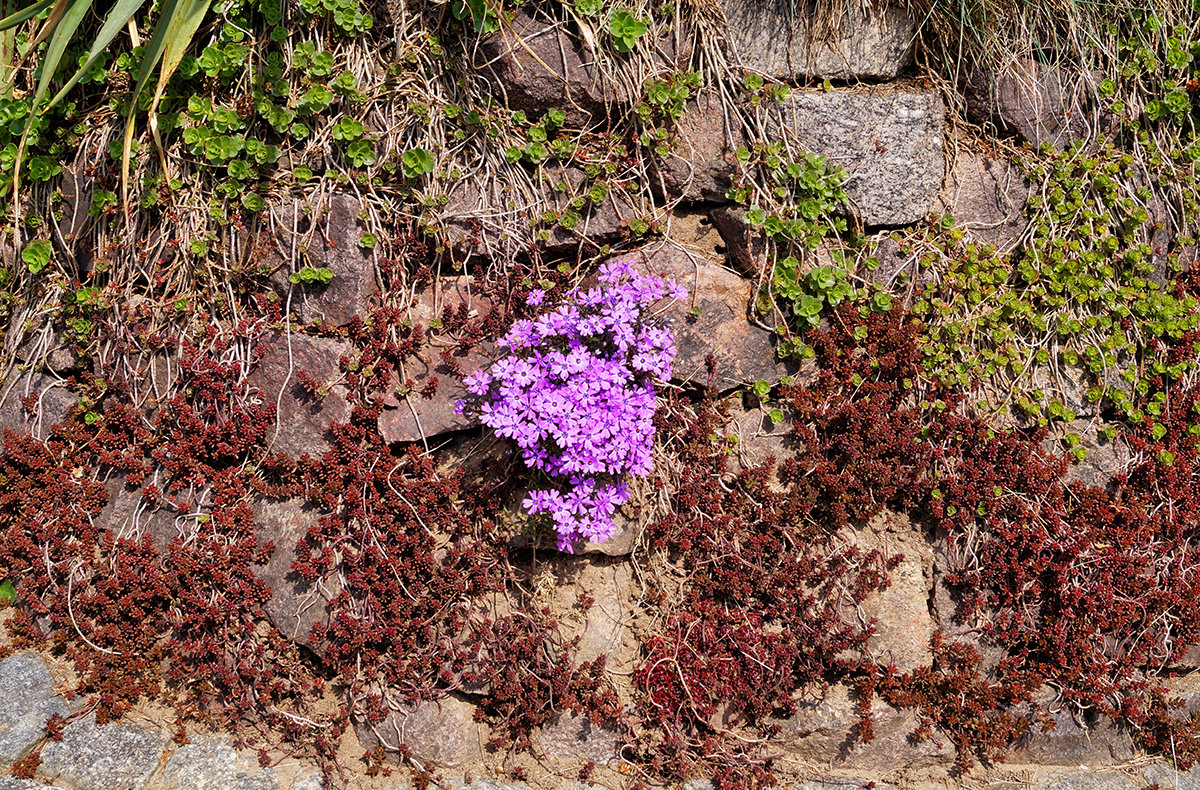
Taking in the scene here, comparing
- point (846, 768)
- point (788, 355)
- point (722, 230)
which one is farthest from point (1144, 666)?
point (722, 230)

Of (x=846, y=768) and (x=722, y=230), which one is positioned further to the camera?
(x=722, y=230)

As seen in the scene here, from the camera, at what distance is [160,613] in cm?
358

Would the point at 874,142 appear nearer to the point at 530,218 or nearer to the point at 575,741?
the point at 530,218

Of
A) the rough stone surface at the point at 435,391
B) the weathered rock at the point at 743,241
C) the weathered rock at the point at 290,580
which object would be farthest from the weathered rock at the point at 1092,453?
the weathered rock at the point at 290,580

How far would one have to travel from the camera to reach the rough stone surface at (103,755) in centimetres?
332

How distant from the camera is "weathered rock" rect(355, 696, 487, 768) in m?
3.54

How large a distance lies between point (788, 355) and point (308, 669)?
2.65m

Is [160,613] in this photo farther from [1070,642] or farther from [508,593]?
[1070,642]

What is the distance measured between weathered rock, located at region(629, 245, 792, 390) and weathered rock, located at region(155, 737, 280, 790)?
252 cm

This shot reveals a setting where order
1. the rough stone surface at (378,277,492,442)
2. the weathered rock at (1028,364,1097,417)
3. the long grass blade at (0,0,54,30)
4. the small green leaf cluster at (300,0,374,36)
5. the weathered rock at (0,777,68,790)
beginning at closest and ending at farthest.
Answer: the weathered rock at (0,777,68,790)
the long grass blade at (0,0,54,30)
the small green leaf cluster at (300,0,374,36)
the rough stone surface at (378,277,492,442)
the weathered rock at (1028,364,1097,417)

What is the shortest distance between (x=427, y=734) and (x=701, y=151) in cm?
298

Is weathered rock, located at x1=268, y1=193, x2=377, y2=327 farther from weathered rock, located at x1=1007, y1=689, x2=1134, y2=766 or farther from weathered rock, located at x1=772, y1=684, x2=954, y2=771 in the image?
weathered rock, located at x1=1007, y1=689, x2=1134, y2=766

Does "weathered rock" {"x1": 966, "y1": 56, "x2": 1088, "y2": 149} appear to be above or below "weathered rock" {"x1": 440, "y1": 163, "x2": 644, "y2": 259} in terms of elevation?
above

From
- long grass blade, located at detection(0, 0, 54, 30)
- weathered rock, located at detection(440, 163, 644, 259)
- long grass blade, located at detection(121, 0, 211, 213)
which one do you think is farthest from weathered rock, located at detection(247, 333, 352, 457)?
long grass blade, located at detection(0, 0, 54, 30)
